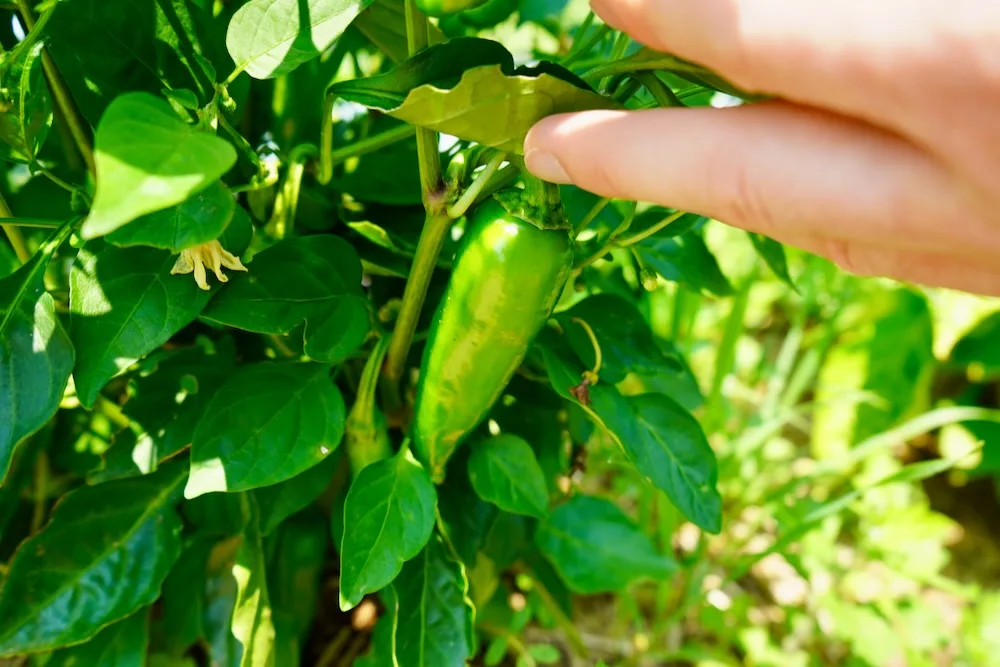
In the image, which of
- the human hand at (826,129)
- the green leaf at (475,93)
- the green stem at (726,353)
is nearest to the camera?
the human hand at (826,129)

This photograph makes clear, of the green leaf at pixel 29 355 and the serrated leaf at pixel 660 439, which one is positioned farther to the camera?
the serrated leaf at pixel 660 439

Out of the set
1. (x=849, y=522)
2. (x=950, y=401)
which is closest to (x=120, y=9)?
(x=849, y=522)

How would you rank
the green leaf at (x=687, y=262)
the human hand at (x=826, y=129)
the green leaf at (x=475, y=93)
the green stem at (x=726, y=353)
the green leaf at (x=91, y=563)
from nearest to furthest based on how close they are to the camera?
the human hand at (x=826, y=129), the green leaf at (x=475, y=93), the green leaf at (x=91, y=563), the green leaf at (x=687, y=262), the green stem at (x=726, y=353)

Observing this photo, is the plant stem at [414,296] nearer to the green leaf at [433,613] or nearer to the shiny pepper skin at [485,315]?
the shiny pepper skin at [485,315]

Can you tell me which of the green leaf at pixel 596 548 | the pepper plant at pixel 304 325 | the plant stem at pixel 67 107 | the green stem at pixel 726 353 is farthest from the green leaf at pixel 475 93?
the green stem at pixel 726 353

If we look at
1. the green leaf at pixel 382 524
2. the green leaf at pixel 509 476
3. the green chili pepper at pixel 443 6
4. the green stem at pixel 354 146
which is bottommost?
the green leaf at pixel 509 476

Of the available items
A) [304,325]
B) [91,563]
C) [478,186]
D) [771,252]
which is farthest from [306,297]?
[771,252]

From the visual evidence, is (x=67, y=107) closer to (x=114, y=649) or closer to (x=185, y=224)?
(x=185, y=224)
